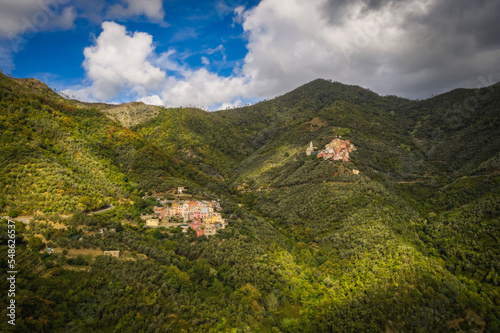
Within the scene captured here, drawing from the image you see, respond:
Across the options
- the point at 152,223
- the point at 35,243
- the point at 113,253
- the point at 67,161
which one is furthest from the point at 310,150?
the point at 35,243

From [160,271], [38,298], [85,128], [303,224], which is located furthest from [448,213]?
[85,128]

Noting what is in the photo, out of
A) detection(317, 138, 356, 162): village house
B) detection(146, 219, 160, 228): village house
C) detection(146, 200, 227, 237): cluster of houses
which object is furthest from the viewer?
detection(317, 138, 356, 162): village house

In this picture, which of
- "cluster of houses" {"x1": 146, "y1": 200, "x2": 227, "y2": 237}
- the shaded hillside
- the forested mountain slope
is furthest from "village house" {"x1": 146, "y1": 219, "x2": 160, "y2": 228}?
the shaded hillside

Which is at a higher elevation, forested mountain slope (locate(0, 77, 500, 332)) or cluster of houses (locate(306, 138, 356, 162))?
cluster of houses (locate(306, 138, 356, 162))

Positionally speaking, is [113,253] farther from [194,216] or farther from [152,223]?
[194,216]

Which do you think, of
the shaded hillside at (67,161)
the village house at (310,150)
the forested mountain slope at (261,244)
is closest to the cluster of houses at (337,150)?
the village house at (310,150)

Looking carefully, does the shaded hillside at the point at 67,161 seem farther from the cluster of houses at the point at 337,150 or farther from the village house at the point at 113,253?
the cluster of houses at the point at 337,150

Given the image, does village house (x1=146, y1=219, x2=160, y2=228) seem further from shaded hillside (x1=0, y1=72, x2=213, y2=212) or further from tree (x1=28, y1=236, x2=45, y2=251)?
tree (x1=28, y1=236, x2=45, y2=251)
